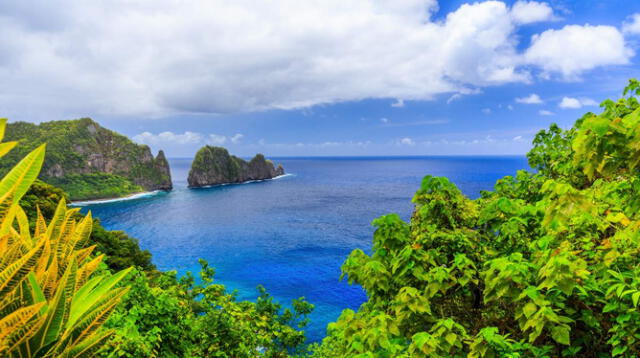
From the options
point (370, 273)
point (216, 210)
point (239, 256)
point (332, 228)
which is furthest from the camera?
point (216, 210)

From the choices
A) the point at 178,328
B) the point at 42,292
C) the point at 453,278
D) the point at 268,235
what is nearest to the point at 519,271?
the point at 453,278

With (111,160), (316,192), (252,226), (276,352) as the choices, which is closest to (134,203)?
(111,160)

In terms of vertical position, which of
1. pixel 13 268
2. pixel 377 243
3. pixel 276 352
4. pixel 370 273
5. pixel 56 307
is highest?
pixel 13 268

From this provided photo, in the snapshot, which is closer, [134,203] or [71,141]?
[134,203]

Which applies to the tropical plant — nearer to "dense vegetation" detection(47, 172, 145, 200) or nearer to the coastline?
the coastline

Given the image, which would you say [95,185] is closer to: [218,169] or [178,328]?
[218,169]

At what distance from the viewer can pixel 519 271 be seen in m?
4.52

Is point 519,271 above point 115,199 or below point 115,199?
above

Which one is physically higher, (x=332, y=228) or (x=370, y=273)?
(x=370, y=273)

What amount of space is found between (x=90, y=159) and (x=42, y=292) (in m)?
150

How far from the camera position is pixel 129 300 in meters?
8.80

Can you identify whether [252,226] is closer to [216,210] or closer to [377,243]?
[216,210]

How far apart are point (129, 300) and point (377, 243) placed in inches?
274

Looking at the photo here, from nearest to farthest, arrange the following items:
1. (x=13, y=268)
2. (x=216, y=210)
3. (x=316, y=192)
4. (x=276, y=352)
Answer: (x=13, y=268)
(x=276, y=352)
(x=216, y=210)
(x=316, y=192)
